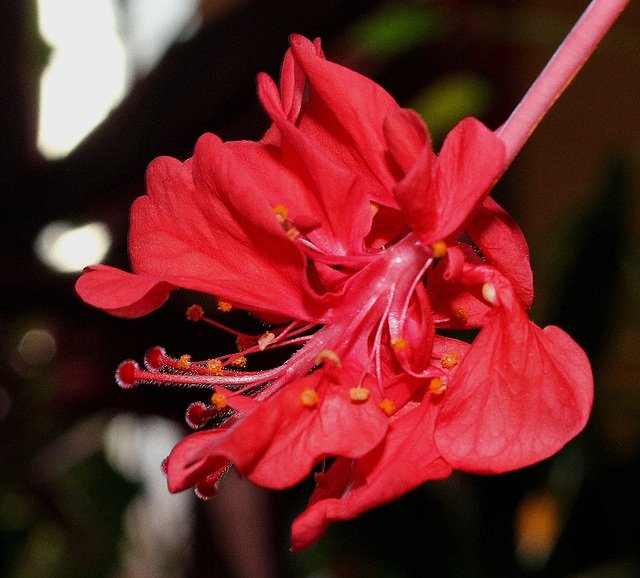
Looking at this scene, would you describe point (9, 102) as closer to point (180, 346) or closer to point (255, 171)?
point (180, 346)

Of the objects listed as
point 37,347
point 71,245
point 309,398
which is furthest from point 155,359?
point 37,347

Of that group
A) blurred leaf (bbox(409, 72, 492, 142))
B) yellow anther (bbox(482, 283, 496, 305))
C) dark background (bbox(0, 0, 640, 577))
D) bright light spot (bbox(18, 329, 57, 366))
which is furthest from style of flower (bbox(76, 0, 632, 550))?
bright light spot (bbox(18, 329, 57, 366))

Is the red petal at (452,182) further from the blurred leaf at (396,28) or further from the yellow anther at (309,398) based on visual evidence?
the blurred leaf at (396,28)

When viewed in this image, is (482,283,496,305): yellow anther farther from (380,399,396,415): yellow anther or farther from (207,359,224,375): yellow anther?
(207,359,224,375): yellow anther

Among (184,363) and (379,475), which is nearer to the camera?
(379,475)

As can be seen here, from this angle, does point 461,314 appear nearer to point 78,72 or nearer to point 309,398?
point 309,398

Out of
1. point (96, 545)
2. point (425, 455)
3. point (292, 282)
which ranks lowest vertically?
point (96, 545)

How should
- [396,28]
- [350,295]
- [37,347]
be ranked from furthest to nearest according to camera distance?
[37,347], [396,28], [350,295]

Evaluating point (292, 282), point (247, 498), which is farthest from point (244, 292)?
point (247, 498)
